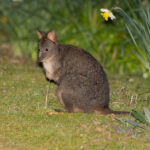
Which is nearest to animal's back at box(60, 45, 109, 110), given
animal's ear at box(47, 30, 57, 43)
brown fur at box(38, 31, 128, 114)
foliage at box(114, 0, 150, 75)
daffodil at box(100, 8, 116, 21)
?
brown fur at box(38, 31, 128, 114)

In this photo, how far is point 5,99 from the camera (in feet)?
21.8

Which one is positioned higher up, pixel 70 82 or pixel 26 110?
pixel 70 82

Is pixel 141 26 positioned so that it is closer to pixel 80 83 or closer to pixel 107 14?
pixel 107 14

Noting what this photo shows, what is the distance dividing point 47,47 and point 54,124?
215 cm

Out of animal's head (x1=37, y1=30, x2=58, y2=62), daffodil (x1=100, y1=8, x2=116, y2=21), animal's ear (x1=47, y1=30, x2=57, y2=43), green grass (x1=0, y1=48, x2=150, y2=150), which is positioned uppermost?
daffodil (x1=100, y1=8, x2=116, y2=21)

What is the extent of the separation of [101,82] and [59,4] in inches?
218

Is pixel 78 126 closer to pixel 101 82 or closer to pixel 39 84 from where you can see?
pixel 101 82

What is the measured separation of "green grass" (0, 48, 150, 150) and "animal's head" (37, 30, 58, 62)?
75 cm

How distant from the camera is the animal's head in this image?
7109 millimetres

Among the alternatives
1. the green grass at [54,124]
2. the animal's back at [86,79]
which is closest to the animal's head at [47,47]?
the animal's back at [86,79]

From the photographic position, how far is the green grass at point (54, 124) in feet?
15.7

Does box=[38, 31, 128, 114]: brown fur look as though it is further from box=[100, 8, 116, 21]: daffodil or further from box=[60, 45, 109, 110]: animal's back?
box=[100, 8, 116, 21]: daffodil

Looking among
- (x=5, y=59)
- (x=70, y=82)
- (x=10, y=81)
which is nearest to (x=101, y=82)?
(x=70, y=82)

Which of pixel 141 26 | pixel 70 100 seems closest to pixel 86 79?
pixel 70 100
